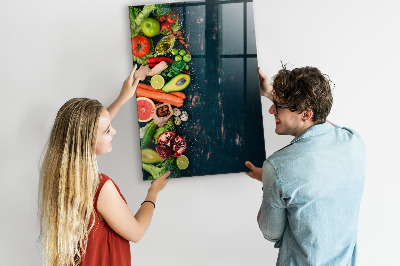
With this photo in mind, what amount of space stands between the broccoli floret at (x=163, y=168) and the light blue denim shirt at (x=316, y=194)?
526 mm

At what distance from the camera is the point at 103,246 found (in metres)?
1.36

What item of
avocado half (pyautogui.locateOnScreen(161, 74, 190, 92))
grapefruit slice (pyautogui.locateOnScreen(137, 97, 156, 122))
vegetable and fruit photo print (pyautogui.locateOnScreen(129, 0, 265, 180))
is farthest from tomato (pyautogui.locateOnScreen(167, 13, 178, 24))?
grapefruit slice (pyautogui.locateOnScreen(137, 97, 156, 122))

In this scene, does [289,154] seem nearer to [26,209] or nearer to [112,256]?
[112,256]

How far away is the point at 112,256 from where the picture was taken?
138 centimetres

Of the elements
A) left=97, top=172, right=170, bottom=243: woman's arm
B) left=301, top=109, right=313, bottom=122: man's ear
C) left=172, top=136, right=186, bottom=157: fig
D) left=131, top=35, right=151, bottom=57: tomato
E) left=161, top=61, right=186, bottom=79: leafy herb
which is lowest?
left=97, top=172, right=170, bottom=243: woman's arm

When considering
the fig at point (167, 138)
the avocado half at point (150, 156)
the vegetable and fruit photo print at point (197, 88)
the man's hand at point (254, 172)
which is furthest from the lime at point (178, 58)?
the man's hand at point (254, 172)

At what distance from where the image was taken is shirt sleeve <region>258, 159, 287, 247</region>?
1.27 m

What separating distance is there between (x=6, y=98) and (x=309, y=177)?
1417 millimetres

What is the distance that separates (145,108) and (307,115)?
2.42 ft

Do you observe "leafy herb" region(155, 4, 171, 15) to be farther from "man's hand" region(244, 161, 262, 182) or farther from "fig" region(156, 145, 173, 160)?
"man's hand" region(244, 161, 262, 182)

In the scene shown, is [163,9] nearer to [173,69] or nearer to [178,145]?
[173,69]

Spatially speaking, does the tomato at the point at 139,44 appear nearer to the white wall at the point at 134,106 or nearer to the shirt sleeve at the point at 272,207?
the white wall at the point at 134,106

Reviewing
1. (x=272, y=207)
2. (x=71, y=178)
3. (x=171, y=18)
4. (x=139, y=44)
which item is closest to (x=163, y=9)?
(x=171, y=18)

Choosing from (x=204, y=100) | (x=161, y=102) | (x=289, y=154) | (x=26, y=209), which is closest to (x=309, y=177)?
(x=289, y=154)
